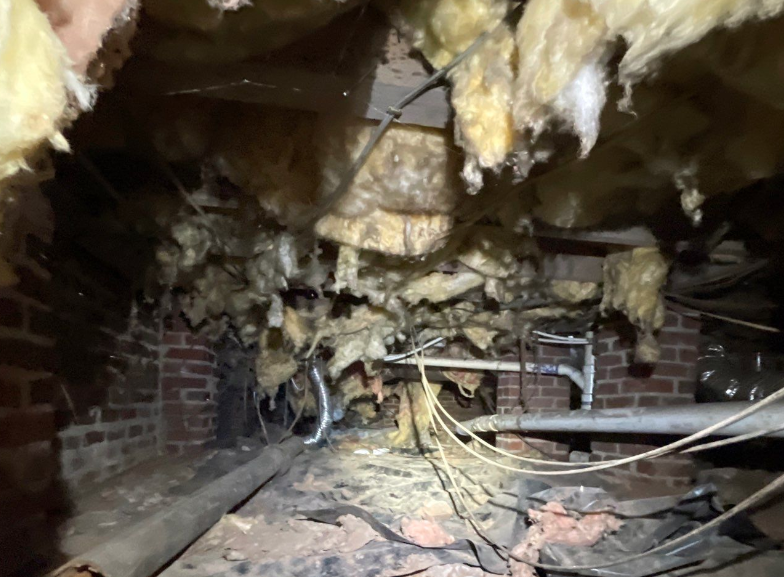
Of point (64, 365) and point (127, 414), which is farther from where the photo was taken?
point (127, 414)

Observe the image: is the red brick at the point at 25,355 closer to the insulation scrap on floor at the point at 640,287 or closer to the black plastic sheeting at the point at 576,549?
the black plastic sheeting at the point at 576,549

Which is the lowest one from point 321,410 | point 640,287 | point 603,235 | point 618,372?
point 321,410

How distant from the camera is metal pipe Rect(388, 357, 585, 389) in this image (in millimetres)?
2754

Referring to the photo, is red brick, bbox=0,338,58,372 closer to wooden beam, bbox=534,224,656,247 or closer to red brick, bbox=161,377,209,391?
red brick, bbox=161,377,209,391

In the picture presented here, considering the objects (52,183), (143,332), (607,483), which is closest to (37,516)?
(52,183)

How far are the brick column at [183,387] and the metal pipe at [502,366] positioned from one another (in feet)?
3.70

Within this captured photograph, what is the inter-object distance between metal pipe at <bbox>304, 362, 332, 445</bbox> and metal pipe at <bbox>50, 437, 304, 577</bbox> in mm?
1256

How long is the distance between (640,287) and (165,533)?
1.64 metres

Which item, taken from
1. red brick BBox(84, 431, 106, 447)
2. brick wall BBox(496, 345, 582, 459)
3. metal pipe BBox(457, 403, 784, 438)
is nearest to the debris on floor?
A: metal pipe BBox(457, 403, 784, 438)

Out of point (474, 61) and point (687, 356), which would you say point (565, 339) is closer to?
point (687, 356)

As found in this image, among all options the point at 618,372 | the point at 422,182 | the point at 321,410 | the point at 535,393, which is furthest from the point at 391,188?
the point at 321,410

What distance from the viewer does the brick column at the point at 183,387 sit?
2.43 metres

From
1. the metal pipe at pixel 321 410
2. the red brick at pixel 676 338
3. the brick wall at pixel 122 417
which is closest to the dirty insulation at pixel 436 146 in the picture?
the red brick at pixel 676 338

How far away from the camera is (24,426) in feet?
3.58
